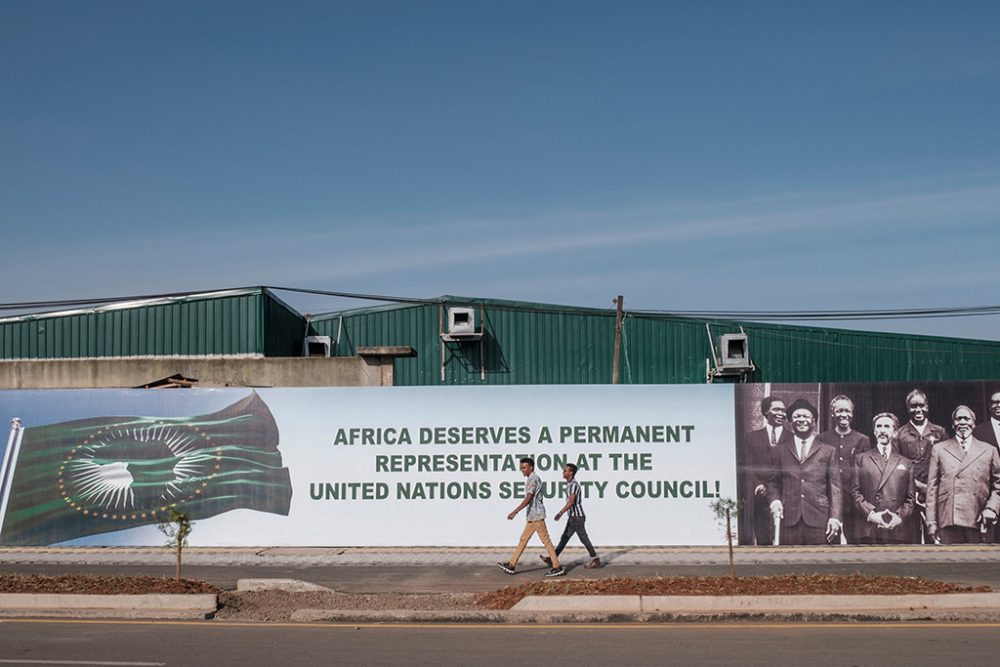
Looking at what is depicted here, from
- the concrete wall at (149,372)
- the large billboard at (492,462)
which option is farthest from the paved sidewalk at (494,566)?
the concrete wall at (149,372)

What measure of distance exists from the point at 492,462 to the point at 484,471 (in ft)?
0.65

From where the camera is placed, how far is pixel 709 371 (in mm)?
30062

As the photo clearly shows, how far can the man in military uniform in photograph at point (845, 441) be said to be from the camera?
1672 cm

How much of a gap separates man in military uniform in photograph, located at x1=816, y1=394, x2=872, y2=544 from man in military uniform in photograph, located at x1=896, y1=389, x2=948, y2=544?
0.60m

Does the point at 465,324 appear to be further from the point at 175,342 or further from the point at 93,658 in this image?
the point at 93,658

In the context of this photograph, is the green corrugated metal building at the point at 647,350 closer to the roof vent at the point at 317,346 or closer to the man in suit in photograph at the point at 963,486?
the roof vent at the point at 317,346

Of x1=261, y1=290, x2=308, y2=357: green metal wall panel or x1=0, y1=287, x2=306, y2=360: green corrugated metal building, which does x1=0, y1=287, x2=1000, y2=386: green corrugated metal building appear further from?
x1=0, y1=287, x2=306, y2=360: green corrugated metal building

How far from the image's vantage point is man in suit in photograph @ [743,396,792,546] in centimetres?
1681

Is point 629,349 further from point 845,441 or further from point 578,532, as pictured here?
point 578,532

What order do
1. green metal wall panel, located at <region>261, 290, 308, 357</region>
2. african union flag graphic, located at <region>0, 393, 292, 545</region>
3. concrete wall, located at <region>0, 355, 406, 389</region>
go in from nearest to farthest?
african union flag graphic, located at <region>0, 393, 292, 545</region> < concrete wall, located at <region>0, 355, 406, 389</region> < green metal wall panel, located at <region>261, 290, 308, 357</region>

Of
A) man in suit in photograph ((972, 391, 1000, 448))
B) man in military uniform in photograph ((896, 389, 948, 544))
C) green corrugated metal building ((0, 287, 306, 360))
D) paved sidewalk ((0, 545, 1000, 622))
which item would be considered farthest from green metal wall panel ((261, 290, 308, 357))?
man in suit in photograph ((972, 391, 1000, 448))

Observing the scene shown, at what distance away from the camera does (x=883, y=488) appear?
16703mm

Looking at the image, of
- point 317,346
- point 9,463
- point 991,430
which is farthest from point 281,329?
point 991,430

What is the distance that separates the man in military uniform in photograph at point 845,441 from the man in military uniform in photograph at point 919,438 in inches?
23.7
